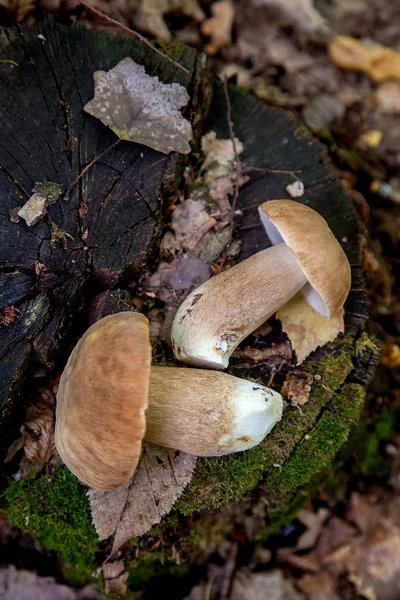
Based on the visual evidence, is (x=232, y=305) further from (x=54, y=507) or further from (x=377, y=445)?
(x=377, y=445)

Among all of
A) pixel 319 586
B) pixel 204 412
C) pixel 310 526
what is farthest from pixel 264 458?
pixel 319 586

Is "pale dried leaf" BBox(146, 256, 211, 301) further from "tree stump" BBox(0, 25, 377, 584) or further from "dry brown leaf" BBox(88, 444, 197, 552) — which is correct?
"dry brown leaf" BBox(88, 444, 197, 552)

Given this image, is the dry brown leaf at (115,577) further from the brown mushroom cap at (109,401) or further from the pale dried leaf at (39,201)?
the pale dried leaf at (39,201)


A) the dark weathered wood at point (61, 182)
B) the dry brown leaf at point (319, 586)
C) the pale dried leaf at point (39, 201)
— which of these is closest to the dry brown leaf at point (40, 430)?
the dark weathered wood at point (61, 182)

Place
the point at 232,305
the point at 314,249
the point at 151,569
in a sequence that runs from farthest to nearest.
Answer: the point at 151,569, the point at 232,305, the point at 314,249

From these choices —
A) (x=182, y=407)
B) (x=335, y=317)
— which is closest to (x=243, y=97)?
(x=335, y=317)

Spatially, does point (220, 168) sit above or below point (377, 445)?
above
